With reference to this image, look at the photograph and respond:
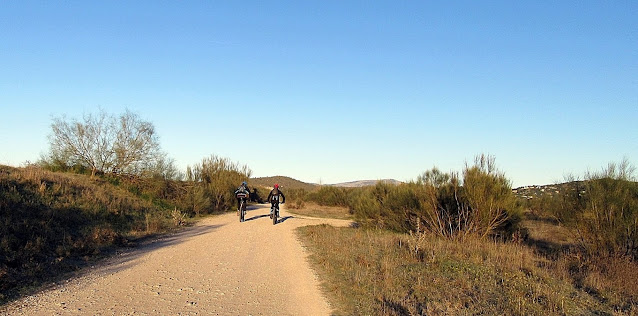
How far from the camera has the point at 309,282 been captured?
30.0 ft

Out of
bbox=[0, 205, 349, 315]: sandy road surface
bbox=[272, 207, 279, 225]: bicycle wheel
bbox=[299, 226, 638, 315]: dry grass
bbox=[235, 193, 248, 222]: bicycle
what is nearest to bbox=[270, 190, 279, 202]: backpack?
bbox=[272, 207, 279, 225]: bicycle wheel

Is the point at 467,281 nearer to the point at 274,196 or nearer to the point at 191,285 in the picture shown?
the point at 191,285

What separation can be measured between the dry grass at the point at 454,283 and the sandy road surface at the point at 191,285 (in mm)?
786

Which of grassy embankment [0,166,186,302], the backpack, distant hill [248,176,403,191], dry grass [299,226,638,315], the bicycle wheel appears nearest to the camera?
dry grass [299,226,638,315]

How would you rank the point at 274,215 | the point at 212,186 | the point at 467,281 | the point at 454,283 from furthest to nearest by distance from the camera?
the point at 212,186 → the point at 274,215 → the point at 467,281 → the point at 454,283

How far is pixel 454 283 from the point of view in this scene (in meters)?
8.38

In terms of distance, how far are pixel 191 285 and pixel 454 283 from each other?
5.12 meters

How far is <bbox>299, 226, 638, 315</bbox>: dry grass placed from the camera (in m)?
7.07

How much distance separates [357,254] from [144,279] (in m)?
5.55

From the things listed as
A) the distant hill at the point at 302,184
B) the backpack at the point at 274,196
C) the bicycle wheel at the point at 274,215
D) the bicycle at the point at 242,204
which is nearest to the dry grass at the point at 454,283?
the backpack at the point at 274,196

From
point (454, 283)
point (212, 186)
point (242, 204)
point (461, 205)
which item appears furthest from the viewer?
point (212, 186)

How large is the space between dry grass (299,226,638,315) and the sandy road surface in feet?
2.58

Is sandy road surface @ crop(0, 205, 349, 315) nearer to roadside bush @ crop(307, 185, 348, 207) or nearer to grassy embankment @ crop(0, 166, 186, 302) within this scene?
grassy embankment @ crop(0, 166, 186, 302)

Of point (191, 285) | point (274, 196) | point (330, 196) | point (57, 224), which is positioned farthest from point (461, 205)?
point (330, 196)
